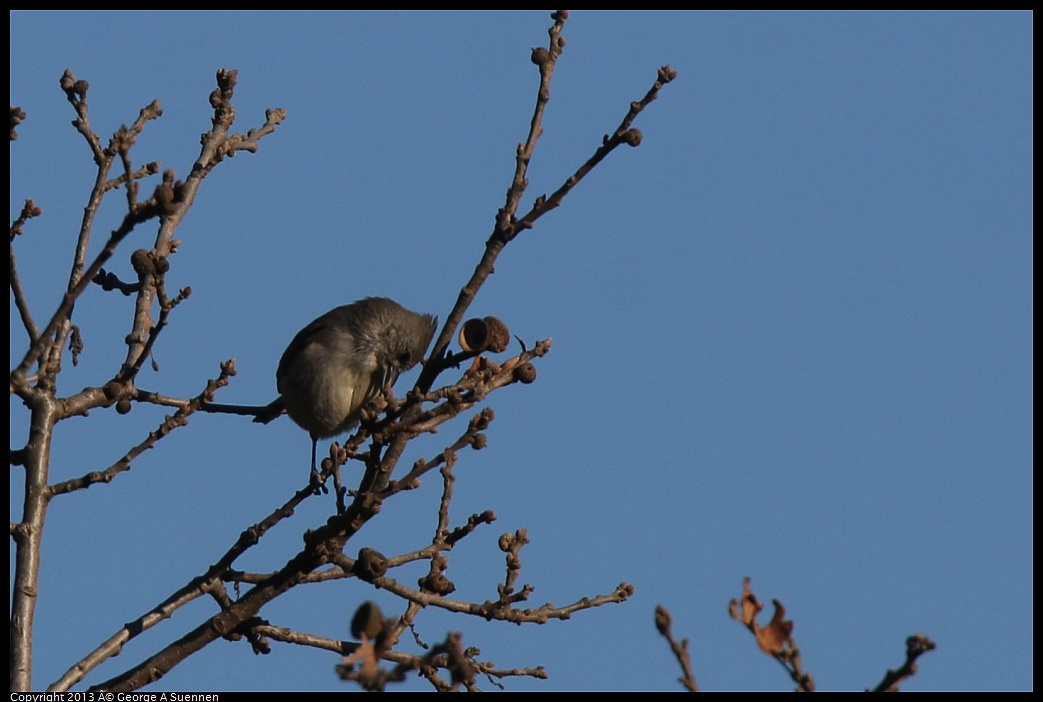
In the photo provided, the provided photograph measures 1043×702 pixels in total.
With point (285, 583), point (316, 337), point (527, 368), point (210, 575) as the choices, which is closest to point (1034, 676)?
point (527, 368)

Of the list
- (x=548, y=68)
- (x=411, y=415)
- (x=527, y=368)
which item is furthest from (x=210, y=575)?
(x=548, y=68)

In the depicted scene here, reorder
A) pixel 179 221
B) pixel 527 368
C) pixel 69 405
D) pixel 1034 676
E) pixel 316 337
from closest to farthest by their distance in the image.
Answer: pixel 1034 676, pixel 527 368, pixel 69 405, pixel 179 221, pixel 316 337

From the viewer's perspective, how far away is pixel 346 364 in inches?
269

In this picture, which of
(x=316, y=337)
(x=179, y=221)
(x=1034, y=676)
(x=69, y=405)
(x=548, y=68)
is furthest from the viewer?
(x=316, y=337)

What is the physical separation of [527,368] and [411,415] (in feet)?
1.30

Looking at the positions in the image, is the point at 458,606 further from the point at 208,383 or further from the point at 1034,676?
the point at 1034,676

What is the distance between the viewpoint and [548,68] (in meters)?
4.26

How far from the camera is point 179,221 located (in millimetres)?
5199

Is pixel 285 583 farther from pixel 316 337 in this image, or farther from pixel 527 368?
pixel 316 337

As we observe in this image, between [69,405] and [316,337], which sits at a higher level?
[316,337]

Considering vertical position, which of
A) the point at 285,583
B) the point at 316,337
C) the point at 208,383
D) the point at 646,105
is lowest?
the point at 285,583

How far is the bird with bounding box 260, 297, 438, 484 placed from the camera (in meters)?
6.80

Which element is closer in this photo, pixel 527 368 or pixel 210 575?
pixel 527 368

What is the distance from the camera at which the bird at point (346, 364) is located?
22.3 ft
